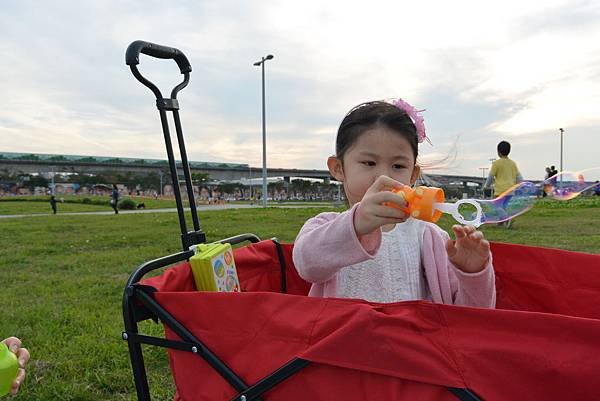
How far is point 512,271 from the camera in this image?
81.7 inches

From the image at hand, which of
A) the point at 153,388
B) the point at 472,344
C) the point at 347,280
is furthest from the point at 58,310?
the point at 472,344

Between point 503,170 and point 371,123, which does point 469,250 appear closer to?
point 371,123

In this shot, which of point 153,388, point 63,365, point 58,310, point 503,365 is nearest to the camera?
point 503,365

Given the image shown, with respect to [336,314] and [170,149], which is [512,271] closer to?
[336,314]

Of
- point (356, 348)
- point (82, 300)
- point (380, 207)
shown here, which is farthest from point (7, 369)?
point (82, 300)

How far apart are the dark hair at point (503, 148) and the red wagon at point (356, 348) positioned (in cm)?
688

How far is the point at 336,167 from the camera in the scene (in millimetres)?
1900

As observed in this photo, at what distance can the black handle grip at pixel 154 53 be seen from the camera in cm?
173

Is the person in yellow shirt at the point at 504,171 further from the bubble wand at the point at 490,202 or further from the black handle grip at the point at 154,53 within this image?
the black handle grip at the point at 154,53

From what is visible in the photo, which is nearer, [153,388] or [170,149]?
[170,149]

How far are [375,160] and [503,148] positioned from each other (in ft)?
21.0

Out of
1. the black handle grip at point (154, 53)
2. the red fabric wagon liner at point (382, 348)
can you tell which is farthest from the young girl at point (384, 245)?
the black handle grip at point (154, 53)

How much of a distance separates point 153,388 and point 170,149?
4.63ft

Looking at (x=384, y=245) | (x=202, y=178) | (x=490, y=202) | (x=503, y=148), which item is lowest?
(x=384, y=245)
